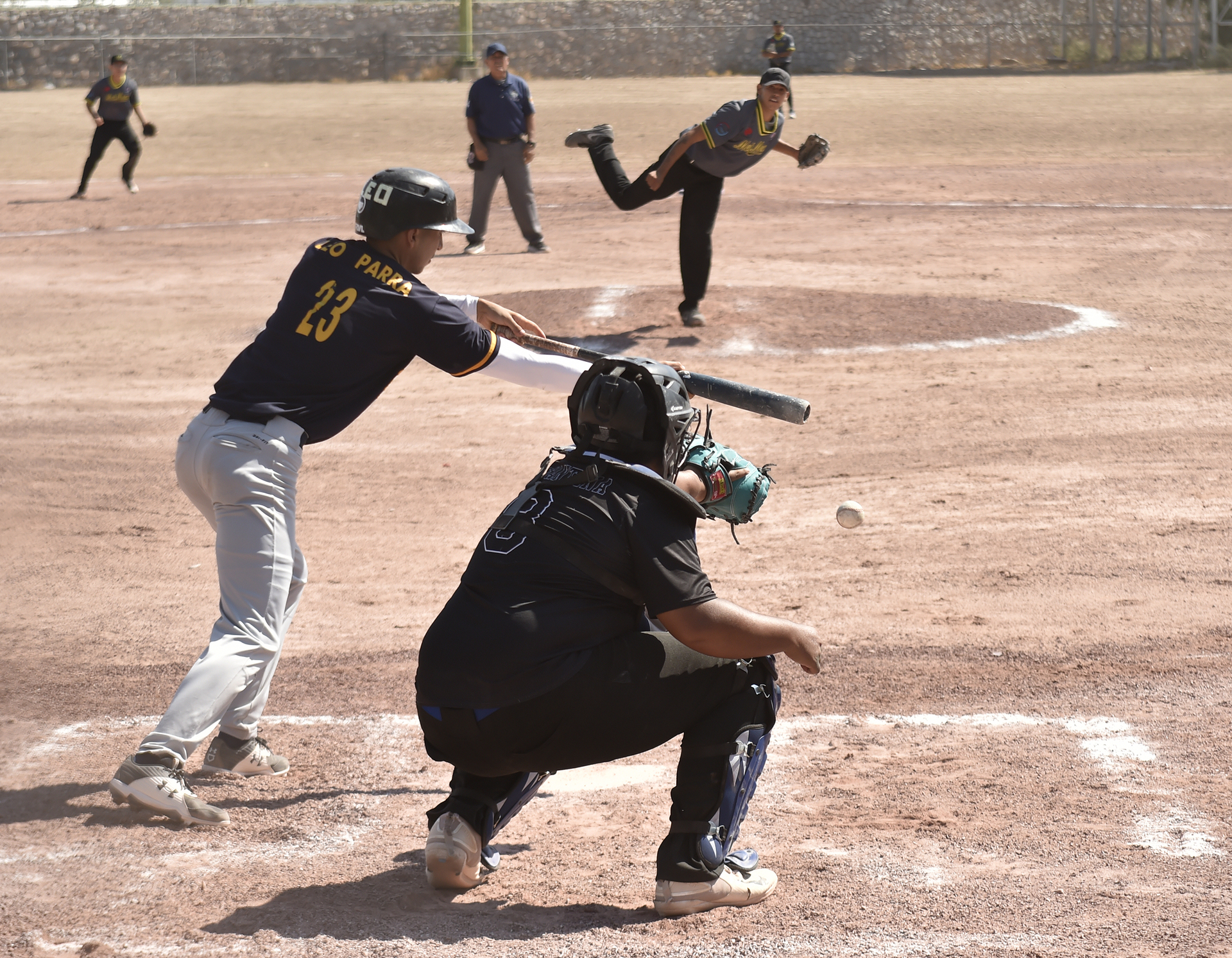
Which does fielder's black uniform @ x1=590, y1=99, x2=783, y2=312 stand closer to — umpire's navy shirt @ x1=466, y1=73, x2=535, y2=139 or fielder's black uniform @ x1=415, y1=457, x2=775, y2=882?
umpire's navy shirt @ x1=466, y1=73, x2=535, y2=139

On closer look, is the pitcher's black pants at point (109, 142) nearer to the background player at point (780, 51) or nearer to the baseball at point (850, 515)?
the background player at point (780, 51)

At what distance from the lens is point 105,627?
6305 mm

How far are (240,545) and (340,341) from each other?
28.5 inches

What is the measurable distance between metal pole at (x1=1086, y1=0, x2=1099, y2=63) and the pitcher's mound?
1287 inches

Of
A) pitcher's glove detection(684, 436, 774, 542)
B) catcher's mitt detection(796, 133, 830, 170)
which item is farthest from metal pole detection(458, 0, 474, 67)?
pitcher's glove detection(684, 436, 774, 542)

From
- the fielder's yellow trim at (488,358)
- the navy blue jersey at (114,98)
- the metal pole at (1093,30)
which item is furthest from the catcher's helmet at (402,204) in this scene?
the metal pole at (1093,30)

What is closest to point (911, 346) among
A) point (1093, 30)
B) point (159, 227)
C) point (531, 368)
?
point (531, 368)

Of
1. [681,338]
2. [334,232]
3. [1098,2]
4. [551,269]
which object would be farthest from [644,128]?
[1098,2]

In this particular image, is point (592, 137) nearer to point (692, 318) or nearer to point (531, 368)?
point (692, 318)

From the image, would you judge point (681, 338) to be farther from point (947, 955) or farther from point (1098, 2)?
point (1098, 2)

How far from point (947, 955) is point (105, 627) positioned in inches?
171

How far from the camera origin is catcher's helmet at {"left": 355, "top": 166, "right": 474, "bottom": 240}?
4375 millimetres

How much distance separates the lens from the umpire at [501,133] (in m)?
15.6

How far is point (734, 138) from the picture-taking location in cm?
1073
